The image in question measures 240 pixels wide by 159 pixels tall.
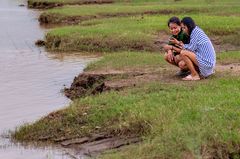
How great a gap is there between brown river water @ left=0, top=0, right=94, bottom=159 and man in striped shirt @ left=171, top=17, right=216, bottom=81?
267cm

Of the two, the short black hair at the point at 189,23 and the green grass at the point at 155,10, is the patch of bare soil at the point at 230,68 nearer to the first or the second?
the short black hair at the point at 189,23

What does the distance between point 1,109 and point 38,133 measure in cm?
247

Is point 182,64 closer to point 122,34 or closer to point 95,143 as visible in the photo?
point 95,143

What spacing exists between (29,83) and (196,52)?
4.80m

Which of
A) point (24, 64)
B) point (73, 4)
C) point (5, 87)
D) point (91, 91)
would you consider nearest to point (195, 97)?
point (91, 91)

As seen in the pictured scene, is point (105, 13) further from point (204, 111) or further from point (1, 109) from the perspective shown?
point (204, 111)

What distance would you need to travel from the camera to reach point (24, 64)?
1792 centimetres

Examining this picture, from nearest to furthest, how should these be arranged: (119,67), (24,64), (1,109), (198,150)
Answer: (198,150) < (1,109) < (119,67) < (24,64)

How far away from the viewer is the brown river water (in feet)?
31.9

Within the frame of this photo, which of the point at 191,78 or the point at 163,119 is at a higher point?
the point at 163,119

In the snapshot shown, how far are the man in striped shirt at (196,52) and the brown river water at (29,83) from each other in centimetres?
267

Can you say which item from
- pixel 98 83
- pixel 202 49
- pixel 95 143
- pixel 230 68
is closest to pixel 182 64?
pixel 202 49

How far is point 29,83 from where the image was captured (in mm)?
15078

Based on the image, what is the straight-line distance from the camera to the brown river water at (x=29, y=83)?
31.9 feet
